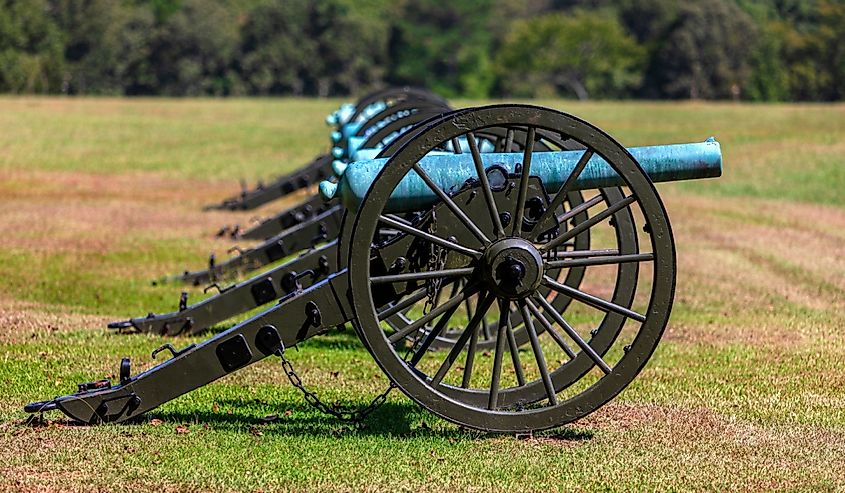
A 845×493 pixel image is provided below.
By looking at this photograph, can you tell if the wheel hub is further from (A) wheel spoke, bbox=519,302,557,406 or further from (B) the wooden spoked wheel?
(A) wheel spoke, bbox=519,302,557,406

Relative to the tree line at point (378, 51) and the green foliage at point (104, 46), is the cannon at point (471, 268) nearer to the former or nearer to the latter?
the tree line at point (378, 51)

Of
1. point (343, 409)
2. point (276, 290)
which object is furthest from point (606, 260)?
point (276, 290)

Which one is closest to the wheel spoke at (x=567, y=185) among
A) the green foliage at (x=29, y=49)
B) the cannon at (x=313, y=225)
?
the cannon at (x=313, y=225)

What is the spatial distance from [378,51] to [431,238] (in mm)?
102753

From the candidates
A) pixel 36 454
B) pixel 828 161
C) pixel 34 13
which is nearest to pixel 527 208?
pixel 36 454

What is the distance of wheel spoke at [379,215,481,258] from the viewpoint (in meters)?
6.90

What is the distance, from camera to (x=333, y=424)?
7.71 meters

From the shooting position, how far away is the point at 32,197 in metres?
25.4

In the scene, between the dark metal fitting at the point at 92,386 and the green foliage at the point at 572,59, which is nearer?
the dark metal fitting at the point at 92,386

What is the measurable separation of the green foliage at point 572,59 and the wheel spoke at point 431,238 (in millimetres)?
91630

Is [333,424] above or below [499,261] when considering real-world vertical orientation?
below

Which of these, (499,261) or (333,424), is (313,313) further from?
(499,261)

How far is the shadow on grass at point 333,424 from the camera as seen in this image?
294 inches

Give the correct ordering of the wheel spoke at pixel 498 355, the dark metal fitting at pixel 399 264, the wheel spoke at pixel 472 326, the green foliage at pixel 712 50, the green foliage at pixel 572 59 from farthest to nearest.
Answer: the green foliage at pixel 572 59, the green foliage at pixel 712 50, the dark metal fitting at pixel 399 264, the wheel spoke at pixel 472 326, the wheel spoke at pixel 498 355
